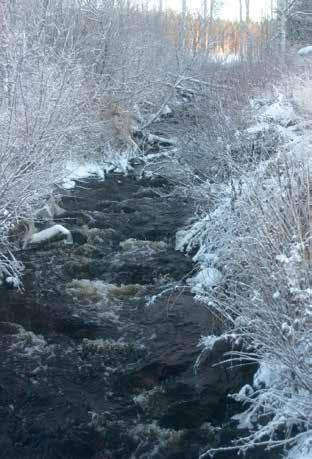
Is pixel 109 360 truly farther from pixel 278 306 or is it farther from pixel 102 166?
pixel 102 166

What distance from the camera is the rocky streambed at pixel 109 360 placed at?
4195mm

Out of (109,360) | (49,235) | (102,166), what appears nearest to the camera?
(109,360)

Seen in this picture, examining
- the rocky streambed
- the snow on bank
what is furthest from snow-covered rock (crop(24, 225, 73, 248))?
the snow on bank

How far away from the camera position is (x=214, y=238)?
280 inches

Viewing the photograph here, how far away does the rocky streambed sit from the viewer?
420cm

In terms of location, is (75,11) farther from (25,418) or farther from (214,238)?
(25,418)

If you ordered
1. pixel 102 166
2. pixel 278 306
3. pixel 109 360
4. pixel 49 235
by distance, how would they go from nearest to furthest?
pixel 278 306, pixel 109 360, pixel 49 235, pixel 102 166

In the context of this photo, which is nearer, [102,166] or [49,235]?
[49,235]

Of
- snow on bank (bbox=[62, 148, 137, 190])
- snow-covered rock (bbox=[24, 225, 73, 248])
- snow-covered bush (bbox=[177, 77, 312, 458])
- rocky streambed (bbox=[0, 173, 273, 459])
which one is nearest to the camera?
snow-covered bush (bbox=[177, 77, 312, 458])

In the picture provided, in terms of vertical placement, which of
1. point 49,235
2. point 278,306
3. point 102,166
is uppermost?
point 278,306

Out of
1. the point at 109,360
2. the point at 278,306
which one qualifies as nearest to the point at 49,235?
the point at 109,360

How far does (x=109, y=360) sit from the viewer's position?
209 inches

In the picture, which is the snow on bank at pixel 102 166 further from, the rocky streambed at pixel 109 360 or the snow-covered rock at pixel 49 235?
the rocky streambed at pixel 109 360

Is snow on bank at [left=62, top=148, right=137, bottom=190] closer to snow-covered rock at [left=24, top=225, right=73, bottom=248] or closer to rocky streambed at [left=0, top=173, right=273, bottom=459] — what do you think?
snow-covered rock at [left=24, top=225, right=73, bottom=248]
